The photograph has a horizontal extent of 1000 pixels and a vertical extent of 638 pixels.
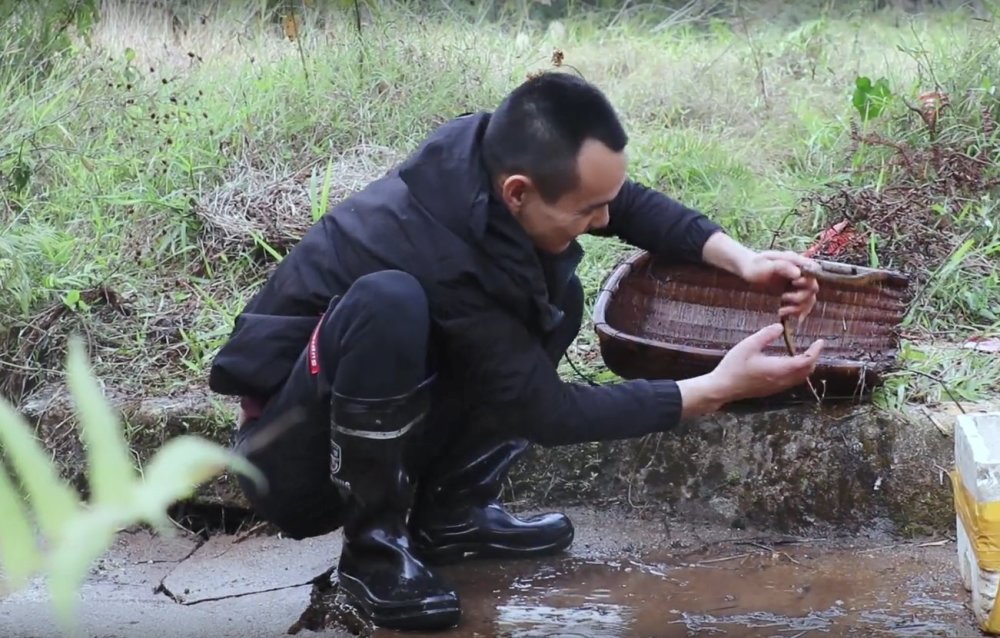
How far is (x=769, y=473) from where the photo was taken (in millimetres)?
3111

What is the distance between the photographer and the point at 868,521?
3.06 metres

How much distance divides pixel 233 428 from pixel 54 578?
284 cm

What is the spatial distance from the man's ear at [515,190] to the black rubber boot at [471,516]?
0.72 m

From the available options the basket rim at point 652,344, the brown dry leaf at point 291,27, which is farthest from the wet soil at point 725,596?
the brown dry leaf at point 291,27

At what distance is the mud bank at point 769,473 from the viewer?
9.98 feet

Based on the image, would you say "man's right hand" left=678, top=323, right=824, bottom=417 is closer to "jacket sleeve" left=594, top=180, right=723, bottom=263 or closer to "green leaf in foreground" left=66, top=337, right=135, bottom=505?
"jacket sleeve" left=594, top=180, right=723, bottom=263

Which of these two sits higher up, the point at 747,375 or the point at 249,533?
the point at 747,375

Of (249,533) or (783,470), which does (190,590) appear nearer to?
(249,533)

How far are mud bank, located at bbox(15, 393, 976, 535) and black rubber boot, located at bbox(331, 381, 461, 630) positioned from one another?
A: 0.65m

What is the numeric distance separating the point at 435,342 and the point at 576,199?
0.42 meters

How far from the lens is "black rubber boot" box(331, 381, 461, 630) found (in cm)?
240

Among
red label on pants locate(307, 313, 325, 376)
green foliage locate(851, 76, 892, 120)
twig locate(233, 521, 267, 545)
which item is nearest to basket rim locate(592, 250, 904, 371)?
red label on pants locate(307, 313, 325, 376)

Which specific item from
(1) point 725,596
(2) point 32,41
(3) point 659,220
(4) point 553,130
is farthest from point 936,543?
(2) point 32,41

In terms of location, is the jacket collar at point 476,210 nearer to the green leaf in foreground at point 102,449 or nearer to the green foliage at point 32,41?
the green leaf in foreground at point 102,449
